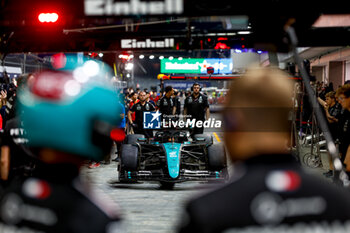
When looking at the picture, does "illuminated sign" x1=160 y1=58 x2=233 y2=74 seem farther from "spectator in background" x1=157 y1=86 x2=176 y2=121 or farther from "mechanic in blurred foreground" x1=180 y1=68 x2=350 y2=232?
"mechanic in blurred foreground" x1=180 y1=68 x2=350 y2=232

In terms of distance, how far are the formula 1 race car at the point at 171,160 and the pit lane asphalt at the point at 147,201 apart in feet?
0.75

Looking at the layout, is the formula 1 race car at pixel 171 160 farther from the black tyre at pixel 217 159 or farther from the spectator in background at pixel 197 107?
the spectator in background at pixel 197 107

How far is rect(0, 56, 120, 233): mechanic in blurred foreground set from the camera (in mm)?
1752

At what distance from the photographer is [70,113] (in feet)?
5.86

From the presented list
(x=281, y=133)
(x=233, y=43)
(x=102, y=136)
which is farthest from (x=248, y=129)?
(x=233, y=43)

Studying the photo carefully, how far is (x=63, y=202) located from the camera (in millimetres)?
1733

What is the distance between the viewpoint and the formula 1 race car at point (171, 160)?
27.4ft

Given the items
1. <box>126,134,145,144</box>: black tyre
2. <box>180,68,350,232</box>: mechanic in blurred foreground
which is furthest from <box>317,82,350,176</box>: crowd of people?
<box>126,134,145,144</box>: black tyre

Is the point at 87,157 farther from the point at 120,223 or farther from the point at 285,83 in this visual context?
the point at 285,83

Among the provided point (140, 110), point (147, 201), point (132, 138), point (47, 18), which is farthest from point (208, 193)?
point (140, 110)

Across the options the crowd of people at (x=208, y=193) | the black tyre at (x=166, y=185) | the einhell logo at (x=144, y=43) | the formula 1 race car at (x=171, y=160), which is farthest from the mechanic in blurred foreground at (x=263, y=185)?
the black tyre at (x=166, y=185)

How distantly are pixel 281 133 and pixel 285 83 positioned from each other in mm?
191

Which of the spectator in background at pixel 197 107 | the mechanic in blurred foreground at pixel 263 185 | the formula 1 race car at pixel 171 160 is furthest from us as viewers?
the spectator in background at pixel 197 107

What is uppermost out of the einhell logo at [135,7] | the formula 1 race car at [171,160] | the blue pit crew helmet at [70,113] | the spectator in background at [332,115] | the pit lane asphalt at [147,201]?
the einhell logo at [135,7]
